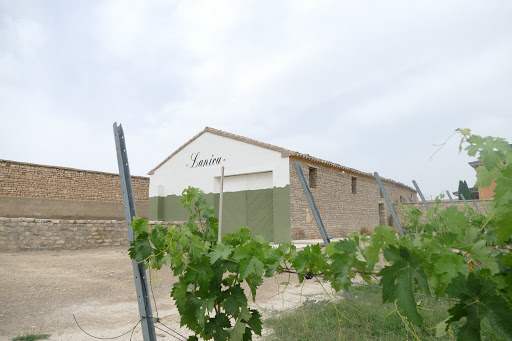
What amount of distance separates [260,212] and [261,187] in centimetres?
101

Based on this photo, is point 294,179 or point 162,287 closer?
point 162,287

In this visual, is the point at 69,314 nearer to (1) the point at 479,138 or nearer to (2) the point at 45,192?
(1) the point at 479,138

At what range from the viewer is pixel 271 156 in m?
12.9

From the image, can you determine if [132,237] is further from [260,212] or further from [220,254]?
[260,212]

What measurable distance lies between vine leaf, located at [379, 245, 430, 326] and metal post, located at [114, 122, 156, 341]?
1.96 m

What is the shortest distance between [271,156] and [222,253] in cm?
1121

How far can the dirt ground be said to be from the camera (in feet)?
11.6

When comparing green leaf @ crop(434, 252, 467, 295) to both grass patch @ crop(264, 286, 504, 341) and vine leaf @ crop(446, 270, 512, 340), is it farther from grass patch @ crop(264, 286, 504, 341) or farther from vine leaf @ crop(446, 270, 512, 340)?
grass patch @ crop(264, 286, 504, 341)

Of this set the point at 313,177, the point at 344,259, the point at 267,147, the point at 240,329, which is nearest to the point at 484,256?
the point at 344,259

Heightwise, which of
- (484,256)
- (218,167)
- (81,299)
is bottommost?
(81,299)

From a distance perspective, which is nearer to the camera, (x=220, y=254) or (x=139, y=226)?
(x=220, y=254)

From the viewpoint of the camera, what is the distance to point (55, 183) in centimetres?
1653

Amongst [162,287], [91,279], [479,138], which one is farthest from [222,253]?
[91,279]

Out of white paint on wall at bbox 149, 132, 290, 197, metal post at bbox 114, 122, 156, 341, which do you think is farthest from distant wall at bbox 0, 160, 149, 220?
metal post at bbox 114, 122, 156, 341
